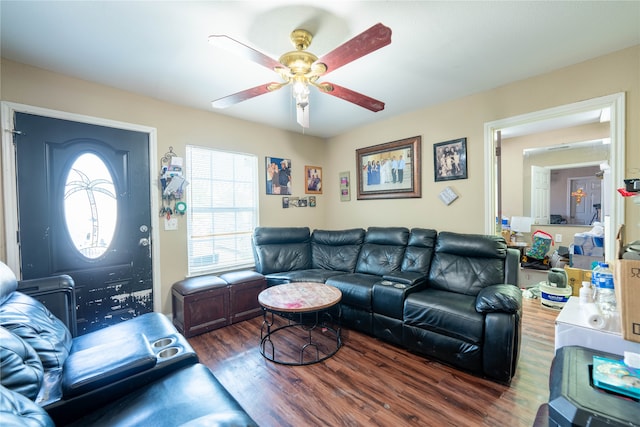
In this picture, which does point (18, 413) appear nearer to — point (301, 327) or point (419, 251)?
point (301, 327)

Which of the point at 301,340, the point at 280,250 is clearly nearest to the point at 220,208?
the point at 280,250

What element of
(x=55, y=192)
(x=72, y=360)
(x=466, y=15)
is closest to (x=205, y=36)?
(x=466, y=15)

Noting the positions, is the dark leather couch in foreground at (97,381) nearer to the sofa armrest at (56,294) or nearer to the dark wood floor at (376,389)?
the sofa armrest at (56,294)

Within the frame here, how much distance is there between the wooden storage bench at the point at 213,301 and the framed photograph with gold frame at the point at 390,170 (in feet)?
6.89

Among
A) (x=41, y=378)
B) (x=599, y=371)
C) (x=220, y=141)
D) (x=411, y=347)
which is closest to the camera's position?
A: (x=599, y=371)

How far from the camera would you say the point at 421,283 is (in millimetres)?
2676

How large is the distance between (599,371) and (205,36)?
2.78 meters

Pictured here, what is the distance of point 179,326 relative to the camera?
2.83m

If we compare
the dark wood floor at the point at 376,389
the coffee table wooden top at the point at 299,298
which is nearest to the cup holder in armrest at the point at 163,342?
the dark wood floor at the point at 376,389

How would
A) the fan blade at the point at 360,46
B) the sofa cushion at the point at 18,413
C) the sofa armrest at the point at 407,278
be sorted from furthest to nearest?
the sofa armrest at the point at 407,278 < the fan blade at the point at 360,46 < the sofa cushion at the point at 18,413

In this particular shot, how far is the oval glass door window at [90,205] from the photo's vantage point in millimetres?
2441

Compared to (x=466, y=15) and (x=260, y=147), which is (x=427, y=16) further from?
(x=260, y=147)

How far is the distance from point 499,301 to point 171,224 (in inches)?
129

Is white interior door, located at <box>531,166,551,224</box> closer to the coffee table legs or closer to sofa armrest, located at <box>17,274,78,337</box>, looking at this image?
the coffee table legs
